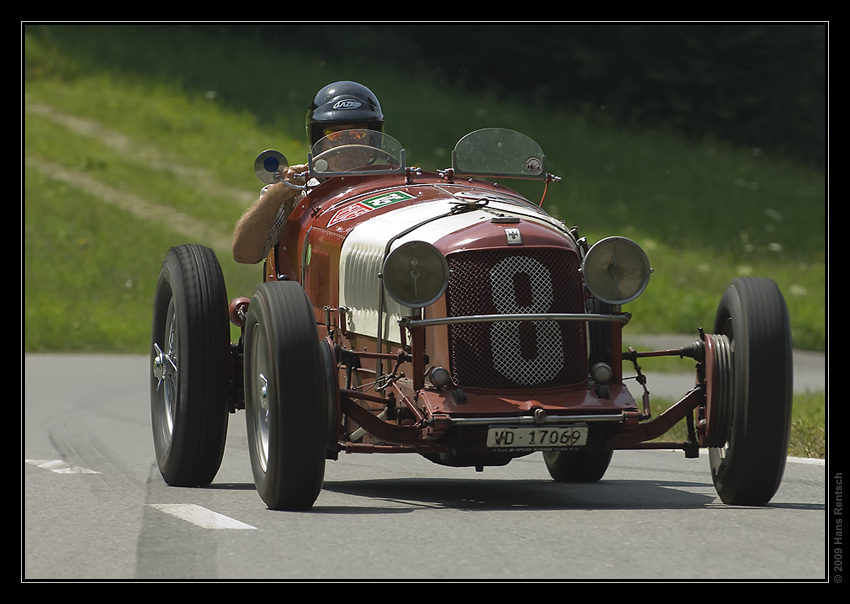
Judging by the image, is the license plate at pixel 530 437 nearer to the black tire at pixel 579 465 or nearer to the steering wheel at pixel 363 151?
the black tire at pixel 579 465

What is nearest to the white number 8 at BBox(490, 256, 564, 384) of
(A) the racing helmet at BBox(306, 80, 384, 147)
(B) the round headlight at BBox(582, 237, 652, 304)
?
(B) the round headlight at BBox(582, 237, 652, 304)

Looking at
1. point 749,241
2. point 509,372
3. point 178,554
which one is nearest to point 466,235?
point 509,372

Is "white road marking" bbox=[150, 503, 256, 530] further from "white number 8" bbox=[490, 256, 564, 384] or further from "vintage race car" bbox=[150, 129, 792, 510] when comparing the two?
"white number 8" bbox=[490, 256, 564, 384]

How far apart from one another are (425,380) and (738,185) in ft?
91.5

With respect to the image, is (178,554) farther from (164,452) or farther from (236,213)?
(236,213)

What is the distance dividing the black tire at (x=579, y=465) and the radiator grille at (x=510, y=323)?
1.45 meters

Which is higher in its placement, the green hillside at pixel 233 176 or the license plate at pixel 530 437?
the green hillside at pixel 233 176

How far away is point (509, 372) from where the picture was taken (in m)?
→ 7.39

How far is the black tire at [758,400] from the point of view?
710 centimetres

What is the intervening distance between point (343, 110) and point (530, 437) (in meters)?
3.13

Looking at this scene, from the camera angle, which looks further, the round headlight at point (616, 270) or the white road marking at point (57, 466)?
the white road marking at point (57, 466)

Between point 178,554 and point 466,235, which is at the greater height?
point 466,235

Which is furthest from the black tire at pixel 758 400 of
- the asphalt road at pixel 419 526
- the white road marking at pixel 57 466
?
the white road marking at pixel 57 466

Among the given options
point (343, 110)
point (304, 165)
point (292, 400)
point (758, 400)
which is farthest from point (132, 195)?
point (758, 400)
